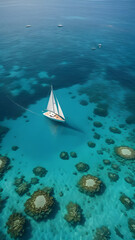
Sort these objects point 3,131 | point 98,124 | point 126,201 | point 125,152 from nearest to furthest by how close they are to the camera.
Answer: point 126,201, point 125,152, point 3,131, point 98,124

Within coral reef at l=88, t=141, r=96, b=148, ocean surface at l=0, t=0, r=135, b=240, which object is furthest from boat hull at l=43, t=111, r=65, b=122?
coral reef at l=88, t=141, r=96, b=148

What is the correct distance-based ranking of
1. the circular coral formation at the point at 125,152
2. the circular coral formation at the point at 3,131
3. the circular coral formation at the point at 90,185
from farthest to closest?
the circular coral formation at the point at 3,131
the circular coral formation at the point at 125,152
the circular coral formation at the point at 90,185

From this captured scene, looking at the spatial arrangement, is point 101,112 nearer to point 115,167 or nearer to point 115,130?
point 115,130

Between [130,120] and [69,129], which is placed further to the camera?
[130,120]

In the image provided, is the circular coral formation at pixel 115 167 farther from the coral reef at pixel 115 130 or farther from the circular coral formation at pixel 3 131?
the circular coral formation at pixel 3 131

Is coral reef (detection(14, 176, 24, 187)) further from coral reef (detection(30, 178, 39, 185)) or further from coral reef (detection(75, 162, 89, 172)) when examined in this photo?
coral reef (detection(75, 162, 89, 172))

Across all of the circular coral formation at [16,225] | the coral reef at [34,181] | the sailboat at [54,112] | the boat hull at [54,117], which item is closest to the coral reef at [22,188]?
the coral reef at [34,181]

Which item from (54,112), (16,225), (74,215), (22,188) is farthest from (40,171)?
(54,112)
